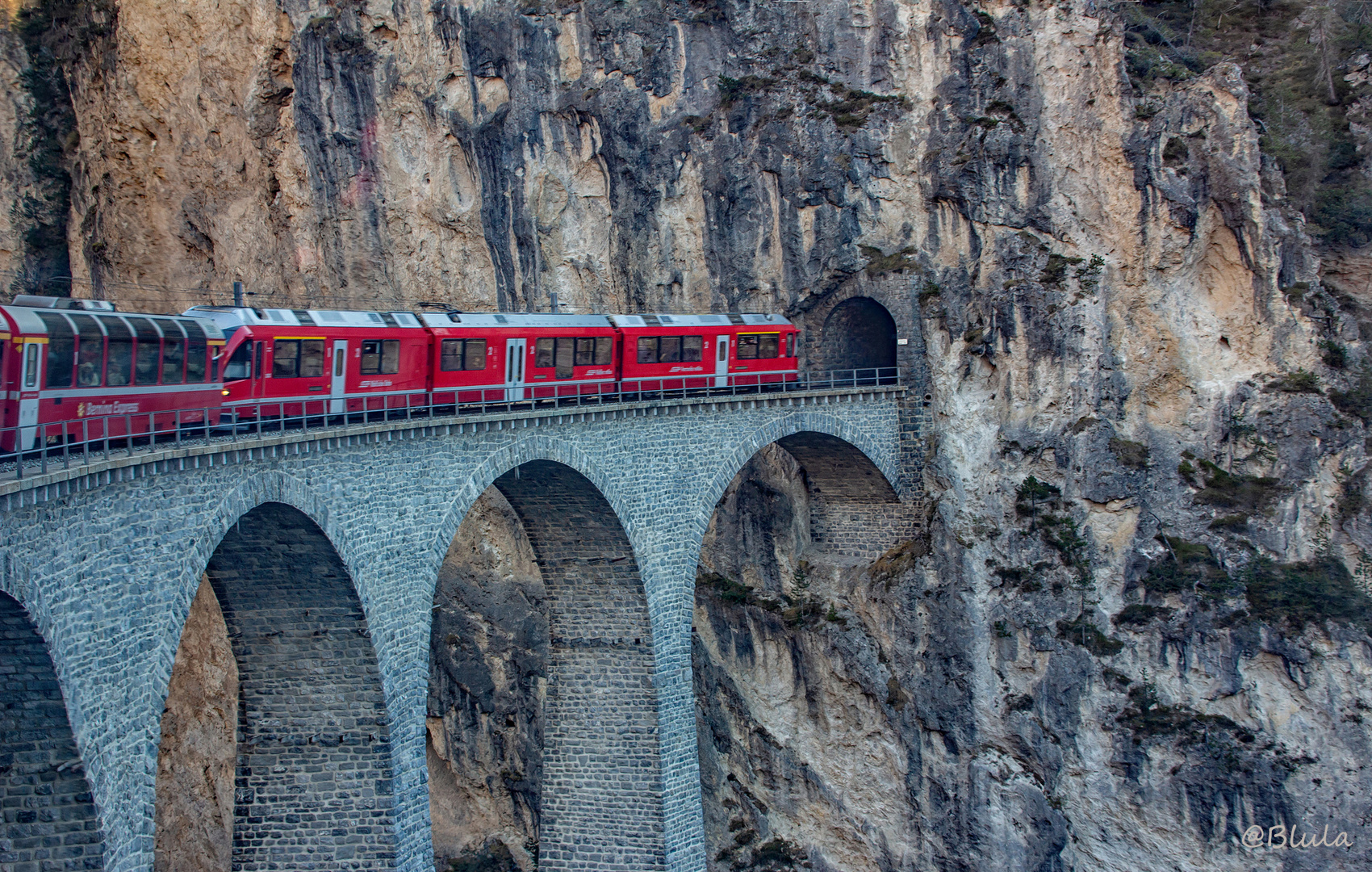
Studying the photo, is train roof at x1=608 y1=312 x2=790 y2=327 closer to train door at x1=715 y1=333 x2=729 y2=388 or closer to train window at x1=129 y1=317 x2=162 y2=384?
train door at x1=715 y1=333 x2=729 y2=388

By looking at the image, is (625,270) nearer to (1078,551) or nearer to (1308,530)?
(1078,551)

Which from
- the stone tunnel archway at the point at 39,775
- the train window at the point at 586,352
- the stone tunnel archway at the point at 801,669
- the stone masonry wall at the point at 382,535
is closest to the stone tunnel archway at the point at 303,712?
the stone masonry wall at the point at 382,535

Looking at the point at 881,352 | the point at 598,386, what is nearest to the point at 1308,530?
the point at 881,352

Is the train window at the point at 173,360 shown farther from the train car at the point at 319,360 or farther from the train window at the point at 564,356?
the train window at the point at 564,356

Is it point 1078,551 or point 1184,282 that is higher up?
point 1184,282

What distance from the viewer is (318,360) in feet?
72.5

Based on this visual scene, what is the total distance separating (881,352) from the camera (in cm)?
3681

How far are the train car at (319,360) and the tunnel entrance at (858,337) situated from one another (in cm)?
1557

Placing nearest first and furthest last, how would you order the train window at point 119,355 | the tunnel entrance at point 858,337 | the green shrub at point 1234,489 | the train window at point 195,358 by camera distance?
1. the train window at point 119,355
2. the train window at point 195,358
3. the green shrub at point 1234,489
4. the tunnel entrance at point 858,337

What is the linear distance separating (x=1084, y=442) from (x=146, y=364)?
2514 cm

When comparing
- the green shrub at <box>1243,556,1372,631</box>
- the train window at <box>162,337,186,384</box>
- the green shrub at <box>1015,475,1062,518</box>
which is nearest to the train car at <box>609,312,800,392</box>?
the green shrub at <box>1015,475,1062,518</box>

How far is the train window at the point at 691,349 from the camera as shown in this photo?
99.3 feet

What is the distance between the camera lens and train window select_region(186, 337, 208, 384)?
19.3 metres

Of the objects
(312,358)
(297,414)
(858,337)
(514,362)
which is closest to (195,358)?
(312,358)
